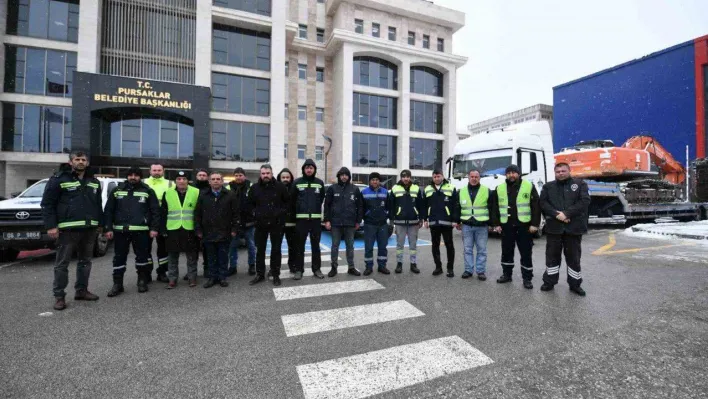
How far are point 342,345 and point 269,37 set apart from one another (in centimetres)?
2826

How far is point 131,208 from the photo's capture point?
5.02m

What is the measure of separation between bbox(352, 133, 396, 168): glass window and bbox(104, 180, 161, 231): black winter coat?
83.8 feet

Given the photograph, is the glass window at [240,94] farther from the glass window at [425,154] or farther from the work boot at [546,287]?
the work boot at [546,287]

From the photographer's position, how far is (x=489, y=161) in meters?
10.4

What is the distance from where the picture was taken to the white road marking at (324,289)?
477 centimetres

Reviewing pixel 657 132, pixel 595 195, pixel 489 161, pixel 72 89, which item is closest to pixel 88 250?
pixel 489 161

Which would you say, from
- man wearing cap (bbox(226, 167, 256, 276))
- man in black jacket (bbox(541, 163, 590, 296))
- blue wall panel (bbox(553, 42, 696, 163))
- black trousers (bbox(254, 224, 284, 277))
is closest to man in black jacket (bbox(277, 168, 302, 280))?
black trousers (bbox(254, 224, 284, 277))

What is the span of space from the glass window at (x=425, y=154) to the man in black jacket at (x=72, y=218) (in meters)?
29.6

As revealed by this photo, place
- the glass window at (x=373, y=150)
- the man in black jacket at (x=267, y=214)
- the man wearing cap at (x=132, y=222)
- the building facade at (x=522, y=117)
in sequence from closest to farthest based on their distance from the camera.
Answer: the man wearing cap at (x=132, y=222) → the man in black jacket at (x=267, y=214) → the glass window at (x=373, y=150) → the building facade at (x=522, y=117)

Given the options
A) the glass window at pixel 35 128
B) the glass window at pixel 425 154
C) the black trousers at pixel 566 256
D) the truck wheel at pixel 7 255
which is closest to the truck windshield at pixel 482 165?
the black trousers at pixel 566 256

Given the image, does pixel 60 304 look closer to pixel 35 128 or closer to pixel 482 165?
pixel 482 165

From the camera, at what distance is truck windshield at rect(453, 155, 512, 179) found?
10.0 meters

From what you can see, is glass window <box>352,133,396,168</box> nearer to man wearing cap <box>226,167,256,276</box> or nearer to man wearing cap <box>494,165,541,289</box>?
man wearing cap <box>226,167,256,276</box>

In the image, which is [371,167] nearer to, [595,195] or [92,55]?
[595,195]
